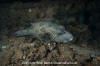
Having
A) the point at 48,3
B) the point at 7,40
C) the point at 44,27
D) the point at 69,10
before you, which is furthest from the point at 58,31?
the point at 48,3

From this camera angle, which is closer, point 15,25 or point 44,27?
point 44,27

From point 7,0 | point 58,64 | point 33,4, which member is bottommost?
point 58,64

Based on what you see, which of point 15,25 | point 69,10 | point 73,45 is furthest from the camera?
point 69,10

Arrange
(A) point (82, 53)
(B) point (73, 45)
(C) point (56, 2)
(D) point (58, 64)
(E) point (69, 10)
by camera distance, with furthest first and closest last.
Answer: (C) point (56, 2)
(E) point (69, 10)
(B) point (73, 45)
(A) point (82, 53)
(D) point (58, 64)

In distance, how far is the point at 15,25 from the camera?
19.2 ft

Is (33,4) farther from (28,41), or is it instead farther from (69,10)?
(28,41)

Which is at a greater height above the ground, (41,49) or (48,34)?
(48,34)

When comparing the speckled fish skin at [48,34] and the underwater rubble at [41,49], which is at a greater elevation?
the speckled fish skin at [48,34]

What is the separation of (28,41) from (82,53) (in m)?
2.30

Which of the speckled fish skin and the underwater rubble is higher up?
the speckled fish skin

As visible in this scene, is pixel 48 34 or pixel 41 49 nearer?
pixel 41 49

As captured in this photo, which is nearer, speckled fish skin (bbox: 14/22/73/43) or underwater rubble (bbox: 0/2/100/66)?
underwater rubble (bbox: 0/2/100/66)

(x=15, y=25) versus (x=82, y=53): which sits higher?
(x=15, y=25)

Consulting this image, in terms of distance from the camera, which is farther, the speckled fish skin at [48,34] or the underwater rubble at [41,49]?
the speckled fish skin at [48,34]
